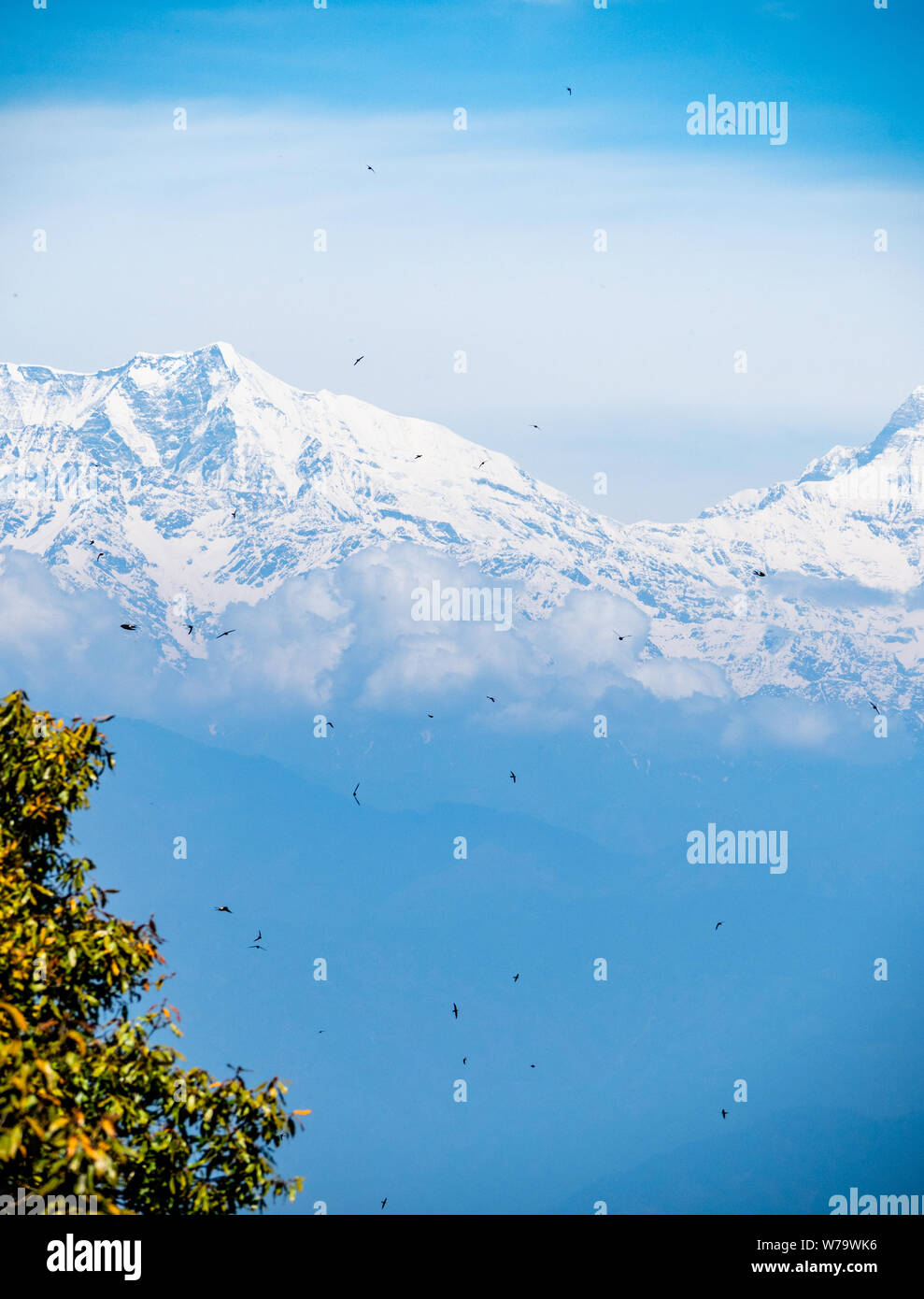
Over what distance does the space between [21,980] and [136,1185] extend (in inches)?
103

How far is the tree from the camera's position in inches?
499

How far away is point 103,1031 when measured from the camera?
13.3 meters

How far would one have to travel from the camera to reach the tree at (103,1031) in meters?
12.7

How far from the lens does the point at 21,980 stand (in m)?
13.0
